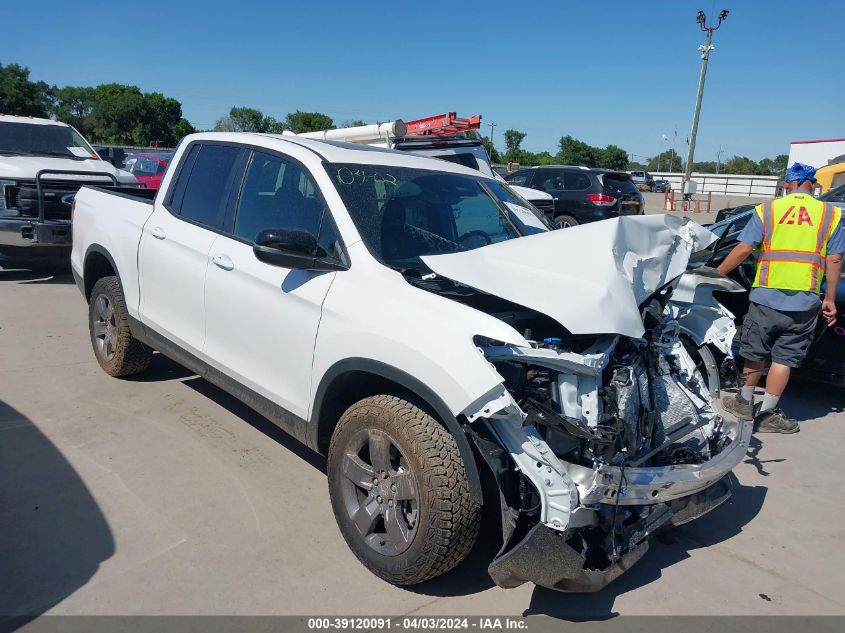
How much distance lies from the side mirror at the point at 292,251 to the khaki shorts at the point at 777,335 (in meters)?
3.44

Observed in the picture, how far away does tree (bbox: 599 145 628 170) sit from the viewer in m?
80.7

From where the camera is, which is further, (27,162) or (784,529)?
(27,162)

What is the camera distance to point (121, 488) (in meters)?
3.79

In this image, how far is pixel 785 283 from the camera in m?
4.87

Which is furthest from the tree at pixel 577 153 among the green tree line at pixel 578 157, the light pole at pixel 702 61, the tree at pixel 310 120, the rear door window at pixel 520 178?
the rear door window at pixel 520 178

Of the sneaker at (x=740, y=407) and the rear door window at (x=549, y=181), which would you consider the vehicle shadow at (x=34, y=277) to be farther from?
the rear door window at (x=549, y=181)

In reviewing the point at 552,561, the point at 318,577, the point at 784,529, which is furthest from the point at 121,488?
the point at 784,529

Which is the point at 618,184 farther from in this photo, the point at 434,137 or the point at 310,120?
the point at 310,120

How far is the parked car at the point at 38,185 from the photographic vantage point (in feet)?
28.1

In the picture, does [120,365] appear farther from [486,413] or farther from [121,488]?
[486,413]

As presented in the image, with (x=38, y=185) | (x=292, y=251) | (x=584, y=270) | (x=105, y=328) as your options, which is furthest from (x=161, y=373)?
(x=38, y=185)

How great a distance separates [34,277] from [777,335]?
9.61 meters

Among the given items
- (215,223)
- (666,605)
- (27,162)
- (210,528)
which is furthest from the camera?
(27,162)

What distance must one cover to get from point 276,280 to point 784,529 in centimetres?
314
